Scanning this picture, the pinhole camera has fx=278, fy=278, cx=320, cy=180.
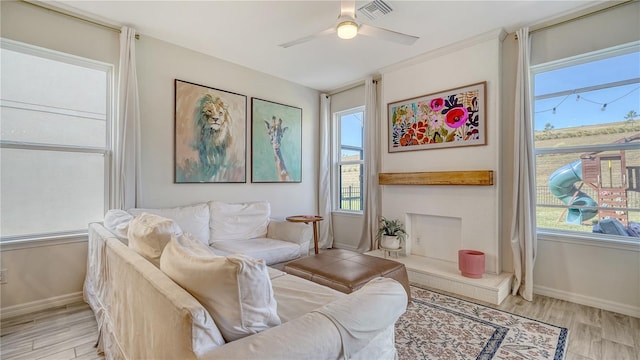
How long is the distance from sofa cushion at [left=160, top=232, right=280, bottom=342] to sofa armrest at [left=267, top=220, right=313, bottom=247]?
2295 mm

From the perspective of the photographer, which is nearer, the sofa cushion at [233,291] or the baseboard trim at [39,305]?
the sofa cushion at [233,291]

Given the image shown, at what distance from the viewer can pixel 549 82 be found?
292 cm

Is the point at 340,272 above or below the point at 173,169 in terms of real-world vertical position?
below

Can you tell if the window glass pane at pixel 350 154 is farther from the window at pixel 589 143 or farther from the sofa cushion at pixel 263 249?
the window at pixel 589 143

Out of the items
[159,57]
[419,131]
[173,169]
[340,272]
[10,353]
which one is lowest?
[10,353]

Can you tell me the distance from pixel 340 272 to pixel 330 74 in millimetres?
3022

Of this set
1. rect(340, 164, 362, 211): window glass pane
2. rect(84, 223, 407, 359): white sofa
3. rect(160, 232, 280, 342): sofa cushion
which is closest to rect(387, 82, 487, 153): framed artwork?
rect(340, 164, 362, 211): window glass pane

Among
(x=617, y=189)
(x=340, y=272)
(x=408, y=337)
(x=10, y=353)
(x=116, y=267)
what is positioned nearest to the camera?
(x=116, y=267)

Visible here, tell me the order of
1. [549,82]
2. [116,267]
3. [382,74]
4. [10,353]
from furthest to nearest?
[382,74] < [549,82] < [10,353] < [116,267]

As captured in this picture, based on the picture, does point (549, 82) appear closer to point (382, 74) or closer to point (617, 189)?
point (617, 189)

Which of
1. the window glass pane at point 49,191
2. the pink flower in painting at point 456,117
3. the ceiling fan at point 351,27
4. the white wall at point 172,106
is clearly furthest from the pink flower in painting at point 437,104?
the window glass pane at point 49,191

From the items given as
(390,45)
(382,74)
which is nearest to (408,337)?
(390,45)

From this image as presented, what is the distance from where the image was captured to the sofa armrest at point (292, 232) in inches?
133

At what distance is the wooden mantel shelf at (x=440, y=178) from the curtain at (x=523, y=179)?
0.95ft
